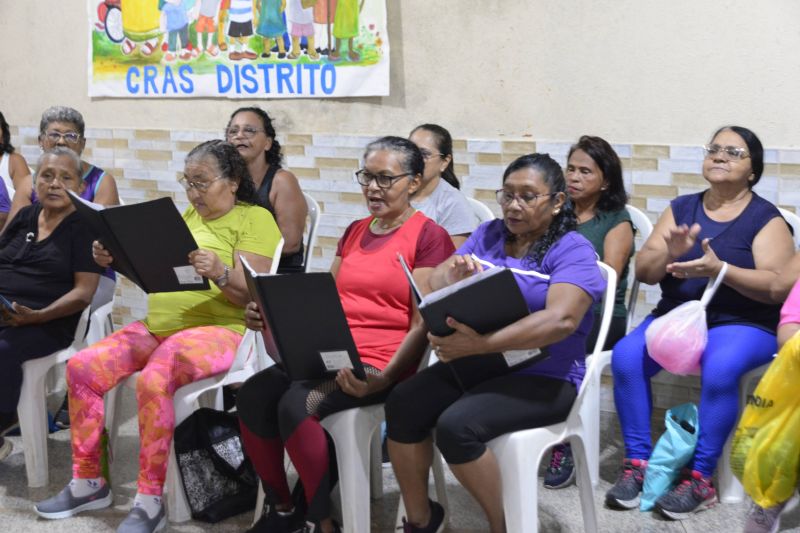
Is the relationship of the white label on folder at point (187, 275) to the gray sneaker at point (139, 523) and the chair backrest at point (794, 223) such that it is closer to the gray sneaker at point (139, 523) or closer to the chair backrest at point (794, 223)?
the gray sneaker at point (139, 523)

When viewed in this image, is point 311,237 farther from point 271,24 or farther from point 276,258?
point 271,24

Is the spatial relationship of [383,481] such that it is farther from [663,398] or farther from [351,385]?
[663,398]

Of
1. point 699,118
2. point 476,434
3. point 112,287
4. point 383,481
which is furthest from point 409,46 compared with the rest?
point 476,434

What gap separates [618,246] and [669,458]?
0.76m

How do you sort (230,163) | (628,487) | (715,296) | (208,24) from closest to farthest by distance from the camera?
(628,487) < (715,296) < (230,163) < (208,24)

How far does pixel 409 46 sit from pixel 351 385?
6.55 ft

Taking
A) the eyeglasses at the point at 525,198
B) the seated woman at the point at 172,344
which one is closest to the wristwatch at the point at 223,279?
the seated woman at the point at 172,344

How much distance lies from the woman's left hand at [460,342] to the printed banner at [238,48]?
2.03 metres

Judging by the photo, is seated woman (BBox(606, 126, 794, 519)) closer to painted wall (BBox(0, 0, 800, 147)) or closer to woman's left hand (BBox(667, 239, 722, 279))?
woman's left hand (BBox(667, 239, 722, 279))

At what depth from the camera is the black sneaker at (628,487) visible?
128 inches

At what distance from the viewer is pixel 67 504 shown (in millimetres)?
3383

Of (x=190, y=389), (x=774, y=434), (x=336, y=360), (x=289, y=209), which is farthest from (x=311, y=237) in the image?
(x=774, y=434)

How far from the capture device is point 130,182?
5.44m

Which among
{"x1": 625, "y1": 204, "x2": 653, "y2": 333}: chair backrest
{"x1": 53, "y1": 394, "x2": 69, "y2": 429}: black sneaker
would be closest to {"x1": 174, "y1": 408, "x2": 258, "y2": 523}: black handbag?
{"x1": 53, "y1": 394, "x2": 69, "y2": 429}: black sneaker
